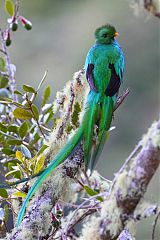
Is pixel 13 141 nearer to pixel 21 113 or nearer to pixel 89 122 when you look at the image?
pixel 21 113

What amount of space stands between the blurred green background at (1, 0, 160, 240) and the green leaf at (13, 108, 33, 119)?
29.9 ft

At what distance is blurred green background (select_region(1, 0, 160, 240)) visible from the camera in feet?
41.3

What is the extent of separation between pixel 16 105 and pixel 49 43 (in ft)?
39.9

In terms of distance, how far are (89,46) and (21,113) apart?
36.3 ft

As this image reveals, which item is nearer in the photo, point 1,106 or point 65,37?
point 1,106

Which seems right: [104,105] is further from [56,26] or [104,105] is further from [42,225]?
[56,26]

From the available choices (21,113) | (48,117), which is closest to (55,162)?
(21,113)

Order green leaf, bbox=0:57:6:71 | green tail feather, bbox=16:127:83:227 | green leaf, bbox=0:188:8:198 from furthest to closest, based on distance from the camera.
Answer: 1. green leaf, bbox=0:57:6:71
2. green leaf, bbox=0:188:8:198
3. green tail feather, bbox=16:127:83:227

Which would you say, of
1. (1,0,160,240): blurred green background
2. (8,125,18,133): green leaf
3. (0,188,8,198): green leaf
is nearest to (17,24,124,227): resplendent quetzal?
(0,188,8,198): green leaf

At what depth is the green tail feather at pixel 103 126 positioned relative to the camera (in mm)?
2348

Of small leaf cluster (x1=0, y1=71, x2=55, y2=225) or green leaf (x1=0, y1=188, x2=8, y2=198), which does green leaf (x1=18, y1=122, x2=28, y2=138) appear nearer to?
small leaf cluster (x1=0, y1=71, x2=55, y2=225)

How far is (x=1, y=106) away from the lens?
2.74 metres

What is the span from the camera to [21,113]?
2504mm

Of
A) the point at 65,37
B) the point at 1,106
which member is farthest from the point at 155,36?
the point at 1,106
